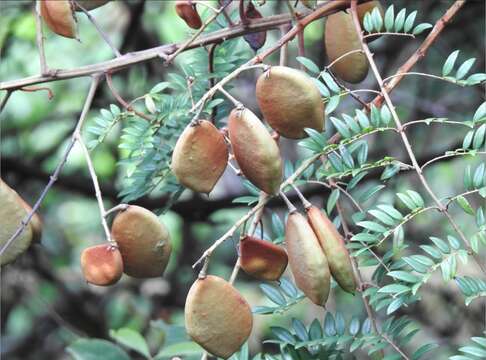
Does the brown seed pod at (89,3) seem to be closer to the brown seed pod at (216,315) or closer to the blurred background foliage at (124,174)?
the brown seed pod at (216,315)

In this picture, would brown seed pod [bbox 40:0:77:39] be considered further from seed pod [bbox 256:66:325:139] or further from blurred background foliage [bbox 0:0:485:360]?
blurred background foliage [bbox 0:0:485:360]

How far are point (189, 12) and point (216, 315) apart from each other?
0.31 metres

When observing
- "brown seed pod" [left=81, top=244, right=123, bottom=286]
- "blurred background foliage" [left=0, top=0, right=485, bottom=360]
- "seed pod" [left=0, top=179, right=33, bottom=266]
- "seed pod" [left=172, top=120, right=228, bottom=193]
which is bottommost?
"blurred background foliage" [left=0, top=0, right=485, bottom=360]

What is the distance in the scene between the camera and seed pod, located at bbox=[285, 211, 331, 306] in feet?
2.09

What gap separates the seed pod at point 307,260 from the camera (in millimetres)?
637

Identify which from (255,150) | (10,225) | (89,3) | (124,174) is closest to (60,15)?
(89,3)

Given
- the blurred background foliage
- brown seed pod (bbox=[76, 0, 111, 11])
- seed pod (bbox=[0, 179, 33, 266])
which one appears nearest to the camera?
seed pod (bbox=[0, 179, 33, 266])

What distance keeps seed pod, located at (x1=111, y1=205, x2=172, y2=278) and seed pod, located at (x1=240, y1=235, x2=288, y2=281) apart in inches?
3.0

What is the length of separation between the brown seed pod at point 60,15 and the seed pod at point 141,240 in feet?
0.74

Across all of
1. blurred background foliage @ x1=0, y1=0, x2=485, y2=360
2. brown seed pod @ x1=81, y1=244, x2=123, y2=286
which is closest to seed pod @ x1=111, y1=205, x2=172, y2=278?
brown seed pod @ x1=81, y1=244, x2=123, y2=286

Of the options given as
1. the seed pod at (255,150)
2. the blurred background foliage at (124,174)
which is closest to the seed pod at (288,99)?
the seed pod at (255,150)

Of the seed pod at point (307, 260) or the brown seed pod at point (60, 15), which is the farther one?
the brown seed pod at point (60, 15)

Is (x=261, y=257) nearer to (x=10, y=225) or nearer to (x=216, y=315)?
(x=216, y=315)

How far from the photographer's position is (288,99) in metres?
0.66
